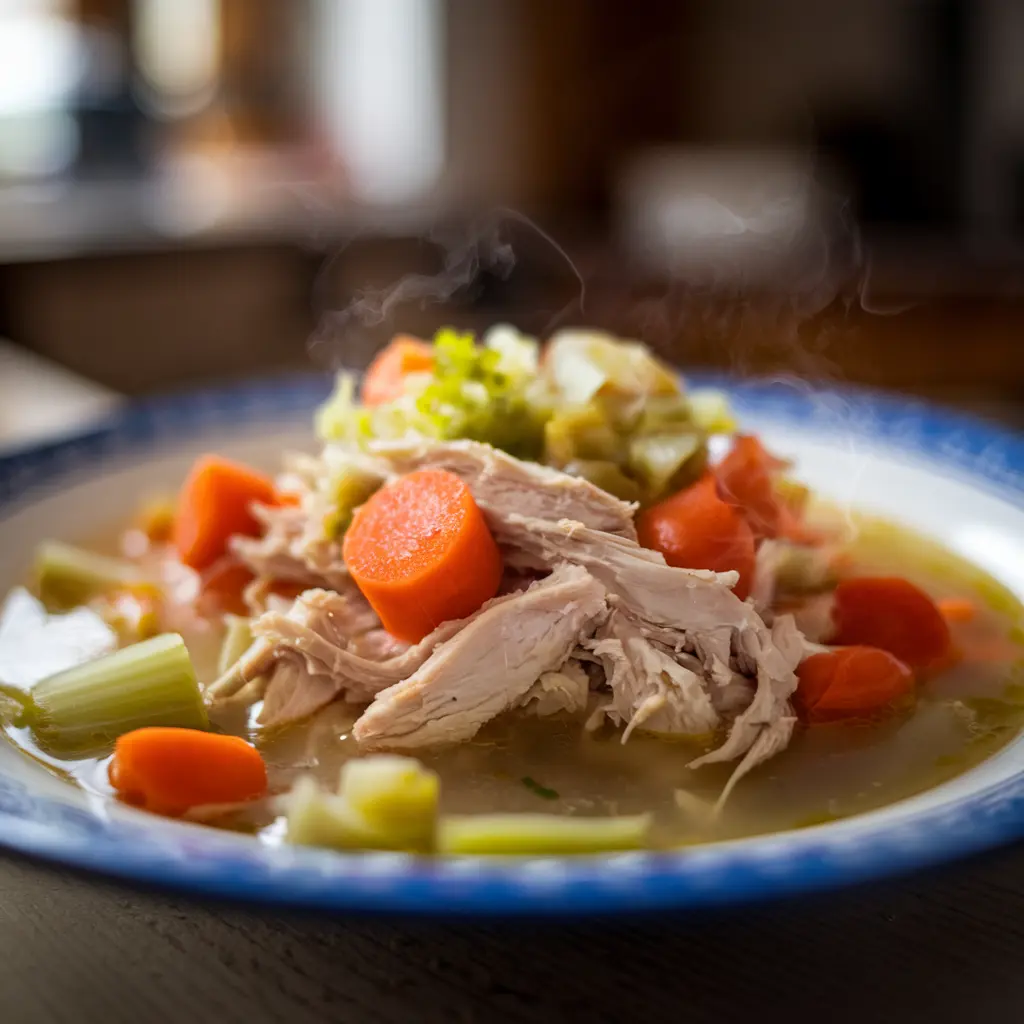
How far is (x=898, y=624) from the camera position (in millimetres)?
1774

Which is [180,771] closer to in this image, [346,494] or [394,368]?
[346,494]

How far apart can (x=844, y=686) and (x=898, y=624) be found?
0.74 ft

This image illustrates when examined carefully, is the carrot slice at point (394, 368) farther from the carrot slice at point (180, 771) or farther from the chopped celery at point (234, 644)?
the carrot slice at point (180, 771)

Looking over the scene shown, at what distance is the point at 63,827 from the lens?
1.13m

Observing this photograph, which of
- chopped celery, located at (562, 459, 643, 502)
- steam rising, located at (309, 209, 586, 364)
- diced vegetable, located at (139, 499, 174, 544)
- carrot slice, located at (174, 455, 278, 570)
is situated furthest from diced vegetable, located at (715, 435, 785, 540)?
diced vegetable, located at (139, 499, 174, 544)

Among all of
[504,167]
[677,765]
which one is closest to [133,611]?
[677,765]

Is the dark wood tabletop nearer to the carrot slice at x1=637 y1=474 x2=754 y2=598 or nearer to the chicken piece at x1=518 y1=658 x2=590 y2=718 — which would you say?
the chicken piece at x1=518 y1=658 x2=590 y2=718

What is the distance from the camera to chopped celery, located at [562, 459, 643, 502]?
1.75 meters

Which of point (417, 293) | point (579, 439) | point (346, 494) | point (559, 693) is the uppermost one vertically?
point (417, 293)

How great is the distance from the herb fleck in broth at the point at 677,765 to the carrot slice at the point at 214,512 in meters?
0.56

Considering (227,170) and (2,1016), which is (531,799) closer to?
(2,1016)

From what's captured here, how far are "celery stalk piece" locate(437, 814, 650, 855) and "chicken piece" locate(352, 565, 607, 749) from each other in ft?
1.04

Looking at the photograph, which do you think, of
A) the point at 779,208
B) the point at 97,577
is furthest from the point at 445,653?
the point at 779,208

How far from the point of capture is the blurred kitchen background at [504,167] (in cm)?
579
